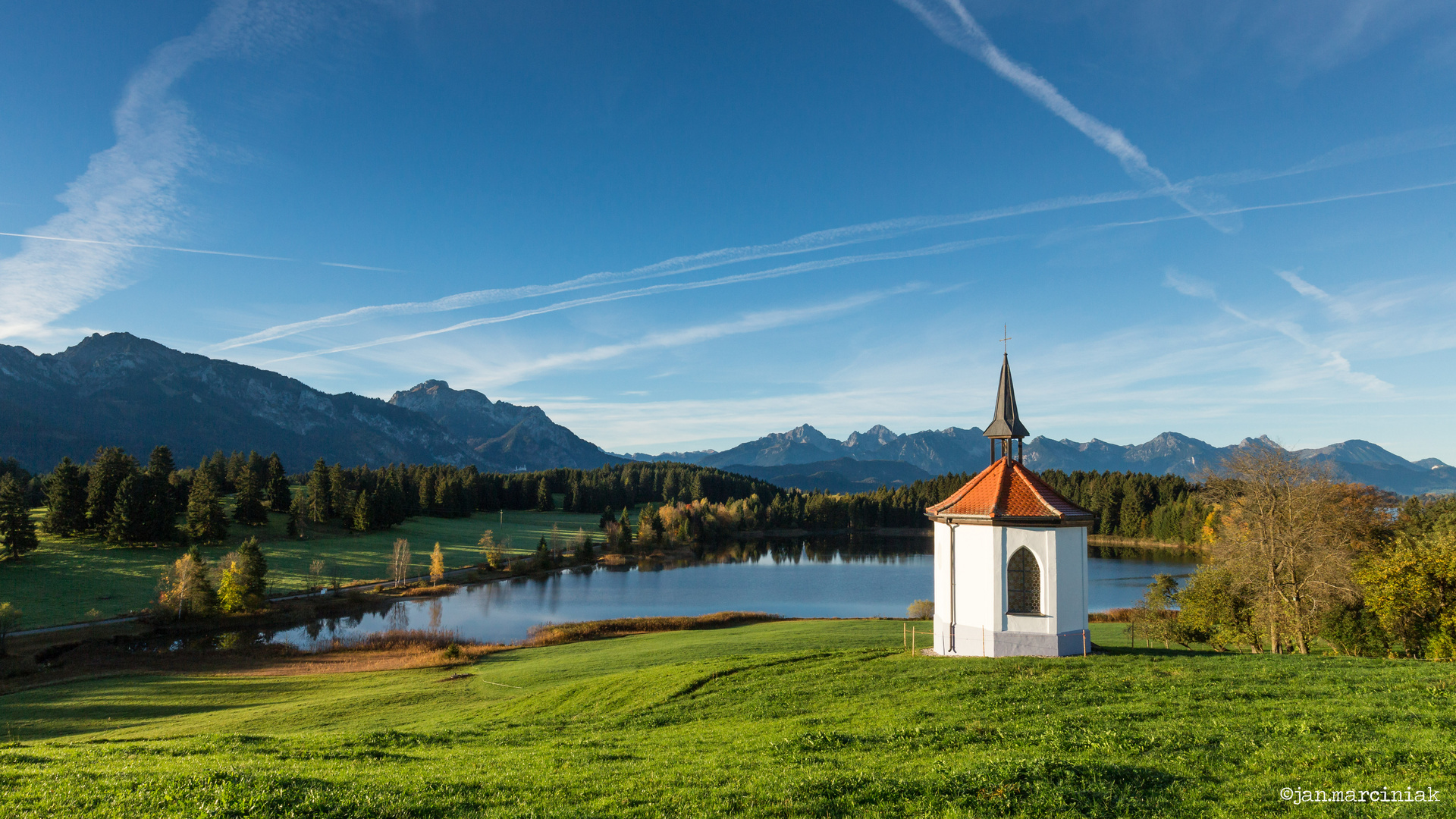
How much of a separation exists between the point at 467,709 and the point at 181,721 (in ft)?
36.3

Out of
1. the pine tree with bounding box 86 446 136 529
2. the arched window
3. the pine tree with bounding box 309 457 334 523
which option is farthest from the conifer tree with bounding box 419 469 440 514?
the arched window

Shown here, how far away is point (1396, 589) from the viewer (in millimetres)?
22172

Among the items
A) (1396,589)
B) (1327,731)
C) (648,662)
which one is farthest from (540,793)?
(1396,589)

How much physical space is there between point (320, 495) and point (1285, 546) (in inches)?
3953

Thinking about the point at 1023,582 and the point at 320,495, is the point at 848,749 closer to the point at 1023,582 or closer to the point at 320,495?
the point at 1023,582

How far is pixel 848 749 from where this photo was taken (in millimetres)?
11227

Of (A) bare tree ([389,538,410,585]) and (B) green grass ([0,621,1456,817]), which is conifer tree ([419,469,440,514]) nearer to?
(A) bare tree ([389,538,410,585])

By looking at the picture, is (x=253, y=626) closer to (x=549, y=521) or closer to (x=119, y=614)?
(x=119, y=614)

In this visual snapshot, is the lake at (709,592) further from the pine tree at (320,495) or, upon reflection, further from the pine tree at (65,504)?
the pine tree at (65,504)

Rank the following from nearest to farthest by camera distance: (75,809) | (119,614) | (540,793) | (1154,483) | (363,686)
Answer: (75,809)
(540,793)
(363,686)
(119,614)
(1154,483)

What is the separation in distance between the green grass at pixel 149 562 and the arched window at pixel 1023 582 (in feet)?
204

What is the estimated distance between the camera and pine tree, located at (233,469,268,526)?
258ft

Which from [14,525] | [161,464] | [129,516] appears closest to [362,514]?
[161,464]

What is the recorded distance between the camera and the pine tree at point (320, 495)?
284 feet
